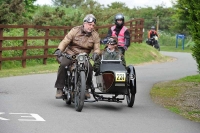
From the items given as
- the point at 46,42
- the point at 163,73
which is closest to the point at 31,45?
the point at 46,42

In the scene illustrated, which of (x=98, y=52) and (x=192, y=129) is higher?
(x=98, y=52)

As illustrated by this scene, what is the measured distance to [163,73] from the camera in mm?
23203

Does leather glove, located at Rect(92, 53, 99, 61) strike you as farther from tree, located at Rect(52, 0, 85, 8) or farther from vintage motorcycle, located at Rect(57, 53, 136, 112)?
tree, located at Rect(52, 0, 85, 8)

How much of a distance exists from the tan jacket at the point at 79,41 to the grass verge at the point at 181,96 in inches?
84.8

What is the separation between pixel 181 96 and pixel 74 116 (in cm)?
528

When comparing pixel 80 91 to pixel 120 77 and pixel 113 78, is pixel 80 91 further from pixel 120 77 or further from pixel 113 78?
pixel 120 77

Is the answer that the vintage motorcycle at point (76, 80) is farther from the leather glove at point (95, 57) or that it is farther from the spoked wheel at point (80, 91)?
the leather glove at point (95, 57)

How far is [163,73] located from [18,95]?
32.1 feet

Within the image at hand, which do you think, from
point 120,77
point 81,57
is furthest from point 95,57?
point 120,77

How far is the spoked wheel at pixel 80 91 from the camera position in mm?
11703

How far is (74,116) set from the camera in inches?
441

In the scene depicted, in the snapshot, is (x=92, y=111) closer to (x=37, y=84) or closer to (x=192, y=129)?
(x=192, y=129)

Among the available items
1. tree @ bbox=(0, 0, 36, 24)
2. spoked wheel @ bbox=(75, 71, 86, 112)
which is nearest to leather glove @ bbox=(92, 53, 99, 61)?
spoked wheel @ bbox=(75, 71, 86, 112)

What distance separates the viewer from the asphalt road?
9.95m
